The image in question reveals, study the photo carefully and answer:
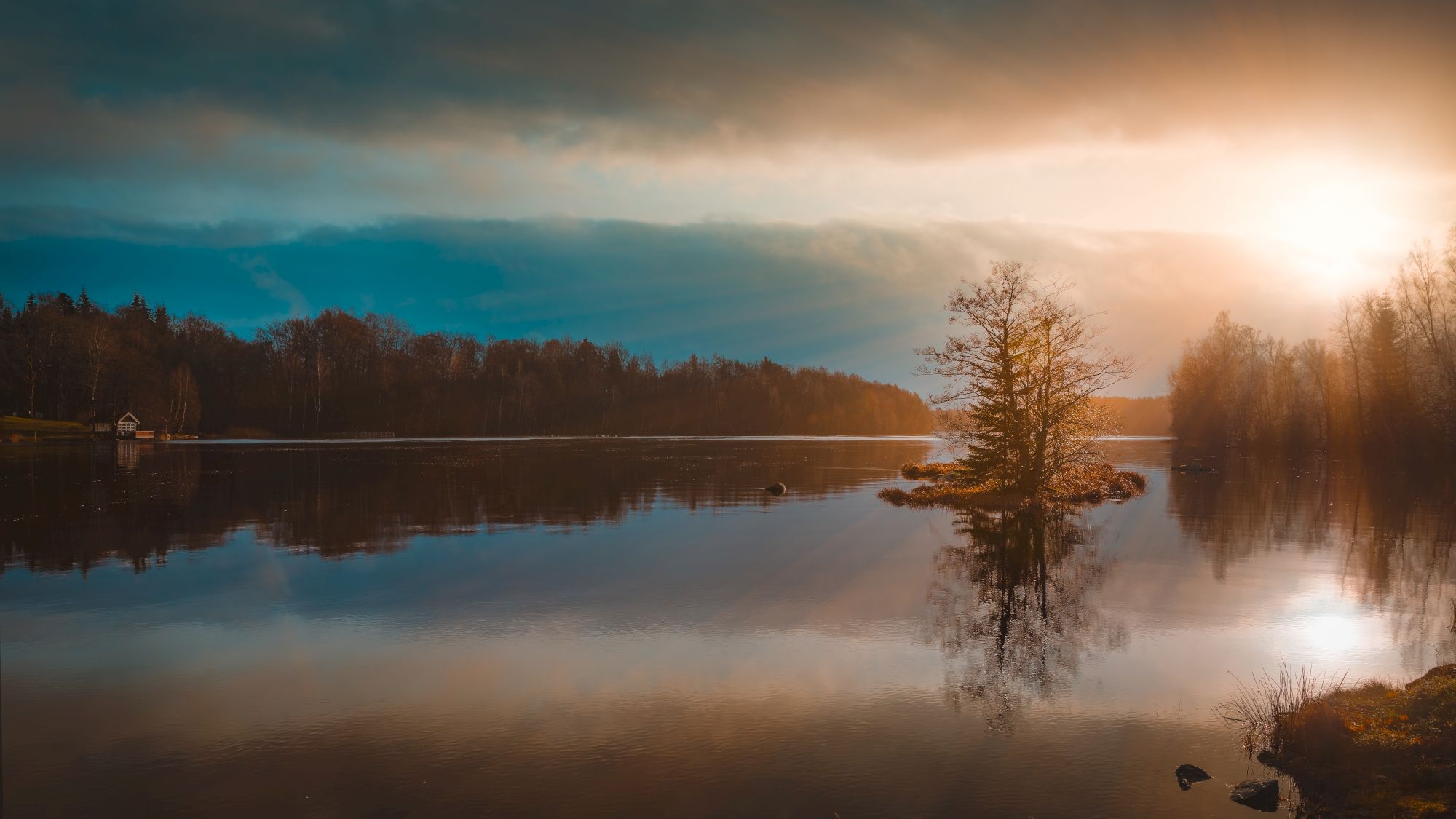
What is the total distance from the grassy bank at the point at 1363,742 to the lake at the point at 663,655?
66 cm

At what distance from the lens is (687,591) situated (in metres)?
20.8

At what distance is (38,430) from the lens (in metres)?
113

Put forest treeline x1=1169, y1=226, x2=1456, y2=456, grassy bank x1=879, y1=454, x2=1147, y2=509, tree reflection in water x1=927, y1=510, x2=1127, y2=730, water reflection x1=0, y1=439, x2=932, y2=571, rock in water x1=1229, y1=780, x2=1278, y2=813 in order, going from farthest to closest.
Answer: forest treeline x1=1169, y1=226, x2=1456, y2=456 < grassy bank x1=879, y1=454, x2=1147, y2=509 < water reflection x1=0, y1=439, x2=932, y2=571 < tree reflection in water x1=927, y1=510, x2=1127, y2=730 < rock in water x1=1229, y1=780, x2=1278, y2=813

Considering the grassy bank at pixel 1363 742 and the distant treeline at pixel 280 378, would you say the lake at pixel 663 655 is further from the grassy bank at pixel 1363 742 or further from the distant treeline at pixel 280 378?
the distant treeline at pixel 280 378

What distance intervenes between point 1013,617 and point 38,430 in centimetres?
13874

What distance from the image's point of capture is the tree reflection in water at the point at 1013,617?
45.5 ft

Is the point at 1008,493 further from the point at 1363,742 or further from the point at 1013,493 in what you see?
the point at 1363,742

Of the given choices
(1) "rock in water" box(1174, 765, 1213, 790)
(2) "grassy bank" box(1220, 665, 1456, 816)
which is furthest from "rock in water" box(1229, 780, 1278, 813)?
(1) "rock in water" box(1174, 765, 1213, 790)

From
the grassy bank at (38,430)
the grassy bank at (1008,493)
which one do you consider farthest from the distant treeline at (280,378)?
the grassy bank at (1008,493)

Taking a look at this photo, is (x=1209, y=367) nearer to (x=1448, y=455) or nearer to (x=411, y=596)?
(x=1448, y=455)

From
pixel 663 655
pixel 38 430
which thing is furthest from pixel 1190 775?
pixel 38 430

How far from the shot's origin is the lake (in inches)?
396

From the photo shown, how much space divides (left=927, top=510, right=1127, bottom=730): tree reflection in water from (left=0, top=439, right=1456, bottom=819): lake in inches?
4.6

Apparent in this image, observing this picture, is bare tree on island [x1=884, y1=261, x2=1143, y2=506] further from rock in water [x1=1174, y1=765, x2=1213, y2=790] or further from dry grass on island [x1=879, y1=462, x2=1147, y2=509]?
rock in water [x1=1174, y1=765, x2=1213, y2=790]
